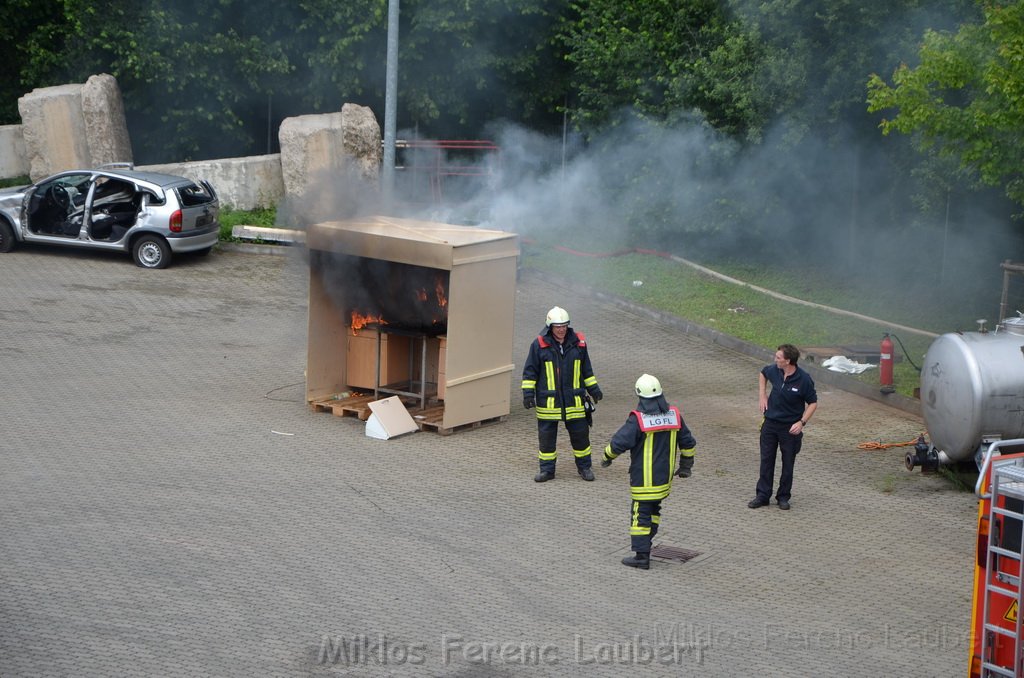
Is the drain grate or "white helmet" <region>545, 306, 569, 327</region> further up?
"white helmet" <region>545, 306, 569, 327</region>

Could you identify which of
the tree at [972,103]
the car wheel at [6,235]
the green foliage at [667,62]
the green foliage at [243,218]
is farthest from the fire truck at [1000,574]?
the car wheel at [6,235]

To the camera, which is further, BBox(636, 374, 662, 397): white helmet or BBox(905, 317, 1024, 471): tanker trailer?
BBox(905, 317, 1024, 471): tanker trailer

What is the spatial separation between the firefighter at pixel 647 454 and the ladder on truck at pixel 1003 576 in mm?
2880

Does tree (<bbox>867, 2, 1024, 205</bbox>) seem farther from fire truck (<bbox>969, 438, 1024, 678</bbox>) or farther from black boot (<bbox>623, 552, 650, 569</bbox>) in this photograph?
fire truck (<bbox>969, 438, 1024, 678</bbox>)

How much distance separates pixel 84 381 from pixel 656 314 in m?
8.44

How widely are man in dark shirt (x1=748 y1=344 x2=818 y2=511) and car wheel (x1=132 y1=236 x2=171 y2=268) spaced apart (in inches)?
453

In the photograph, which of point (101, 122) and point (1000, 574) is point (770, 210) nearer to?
point (101, 122)

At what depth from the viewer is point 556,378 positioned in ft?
35.4

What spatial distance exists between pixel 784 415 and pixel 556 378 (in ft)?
6.76

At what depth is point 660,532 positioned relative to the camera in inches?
381

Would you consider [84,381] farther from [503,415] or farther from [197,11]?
[197,11]

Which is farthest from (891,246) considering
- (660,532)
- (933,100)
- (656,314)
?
(660,532)

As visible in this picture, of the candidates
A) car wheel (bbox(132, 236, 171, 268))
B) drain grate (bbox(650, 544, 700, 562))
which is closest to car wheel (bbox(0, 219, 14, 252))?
car wheel (bbox(132, 236, 171, 268))

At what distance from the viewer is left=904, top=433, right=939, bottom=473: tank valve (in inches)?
444
